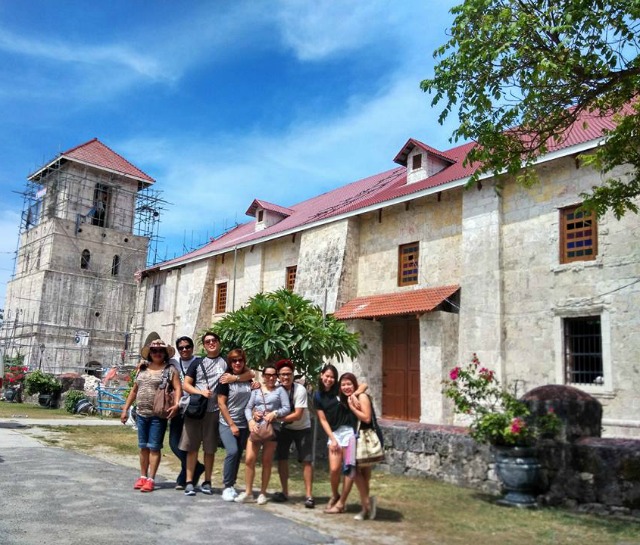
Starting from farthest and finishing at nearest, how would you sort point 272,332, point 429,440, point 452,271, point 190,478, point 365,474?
point 452,271 < point 272,332 < point 429,440 < point 190,478 < point 365,474

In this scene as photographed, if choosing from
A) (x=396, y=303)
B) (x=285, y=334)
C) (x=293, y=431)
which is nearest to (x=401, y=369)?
(x=396, y=303)

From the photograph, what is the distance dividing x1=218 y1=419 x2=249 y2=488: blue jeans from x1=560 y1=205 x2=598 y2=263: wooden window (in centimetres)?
952

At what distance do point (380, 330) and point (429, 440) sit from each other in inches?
370

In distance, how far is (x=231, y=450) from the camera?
6.72 metres

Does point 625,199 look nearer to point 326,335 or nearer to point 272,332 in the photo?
point 326,335

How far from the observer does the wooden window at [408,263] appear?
17297mm

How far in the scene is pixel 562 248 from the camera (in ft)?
44.4

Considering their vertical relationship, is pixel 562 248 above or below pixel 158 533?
above

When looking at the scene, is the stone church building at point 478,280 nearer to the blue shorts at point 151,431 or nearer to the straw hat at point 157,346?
the straw hat at point 157,346

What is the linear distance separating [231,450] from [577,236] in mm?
9993

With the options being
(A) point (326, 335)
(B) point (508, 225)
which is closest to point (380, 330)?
(B) point (508, 225)

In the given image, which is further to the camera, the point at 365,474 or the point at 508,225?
the point at 508,225

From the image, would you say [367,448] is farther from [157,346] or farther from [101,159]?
[101,159]

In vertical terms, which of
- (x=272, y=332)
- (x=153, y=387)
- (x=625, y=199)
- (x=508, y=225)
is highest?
(x=508, y=225)
